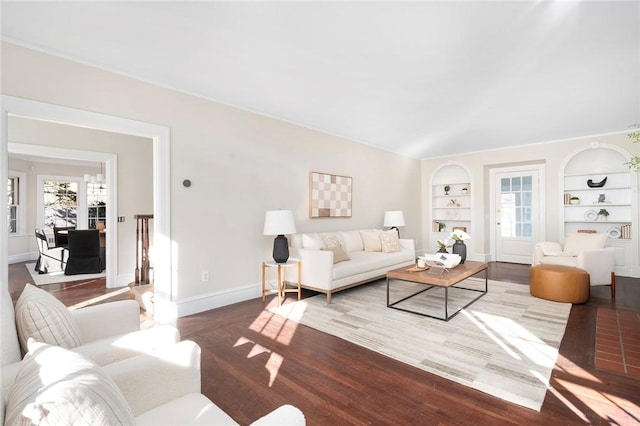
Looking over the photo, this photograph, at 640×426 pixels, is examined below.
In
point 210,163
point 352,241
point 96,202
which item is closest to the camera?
point 210,163

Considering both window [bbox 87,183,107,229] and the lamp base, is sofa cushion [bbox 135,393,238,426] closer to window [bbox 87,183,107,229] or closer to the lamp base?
the lamp base

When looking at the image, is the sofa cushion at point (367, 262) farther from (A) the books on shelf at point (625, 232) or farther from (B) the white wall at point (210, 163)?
(A) the books on shelf at point (625, 232)

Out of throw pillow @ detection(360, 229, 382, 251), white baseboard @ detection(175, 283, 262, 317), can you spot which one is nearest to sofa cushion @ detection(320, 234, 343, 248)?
throw pillow @ detection(360, 229, 382, 251)

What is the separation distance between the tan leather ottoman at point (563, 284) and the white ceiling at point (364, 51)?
230cm

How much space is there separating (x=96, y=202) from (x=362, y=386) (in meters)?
8.58

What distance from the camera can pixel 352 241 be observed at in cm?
523

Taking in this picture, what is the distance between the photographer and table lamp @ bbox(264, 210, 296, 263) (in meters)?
3.87

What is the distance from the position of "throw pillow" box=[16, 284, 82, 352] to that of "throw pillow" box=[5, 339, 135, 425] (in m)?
0.54

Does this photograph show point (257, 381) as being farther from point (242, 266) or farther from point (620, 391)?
point (620, 391)

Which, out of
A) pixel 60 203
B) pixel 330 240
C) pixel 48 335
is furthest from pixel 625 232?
pixel 60 203

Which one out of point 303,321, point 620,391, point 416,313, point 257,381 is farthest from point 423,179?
point 257,381

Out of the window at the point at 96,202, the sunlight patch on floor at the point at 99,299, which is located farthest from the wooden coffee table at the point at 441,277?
the window at the point at 96,202

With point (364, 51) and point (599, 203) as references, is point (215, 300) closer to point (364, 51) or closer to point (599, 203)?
point (364, 51)

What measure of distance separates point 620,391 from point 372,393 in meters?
1.60
